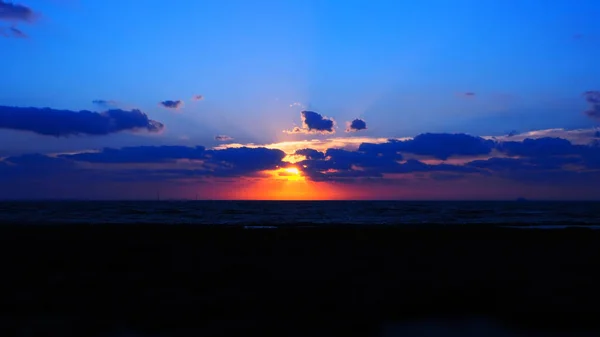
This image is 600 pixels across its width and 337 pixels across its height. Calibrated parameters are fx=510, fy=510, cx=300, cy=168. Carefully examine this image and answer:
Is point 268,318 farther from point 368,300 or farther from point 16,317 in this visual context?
point 16,317

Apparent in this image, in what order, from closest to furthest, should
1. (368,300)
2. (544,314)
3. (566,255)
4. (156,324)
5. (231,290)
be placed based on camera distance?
(156,324)
(544,314)
(368,300)
(231,290)
(566,255)

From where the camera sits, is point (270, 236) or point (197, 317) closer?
point (197, 317)

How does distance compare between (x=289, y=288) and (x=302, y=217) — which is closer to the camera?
(x=289, y=288)

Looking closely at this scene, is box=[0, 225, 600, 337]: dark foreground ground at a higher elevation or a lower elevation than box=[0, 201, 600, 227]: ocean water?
lower

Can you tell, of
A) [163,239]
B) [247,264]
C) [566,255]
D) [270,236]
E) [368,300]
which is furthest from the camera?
[270,236]

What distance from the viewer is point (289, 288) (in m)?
15.0

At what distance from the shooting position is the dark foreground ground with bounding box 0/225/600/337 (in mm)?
11898

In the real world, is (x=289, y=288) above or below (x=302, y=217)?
below

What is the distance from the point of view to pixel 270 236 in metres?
29.0

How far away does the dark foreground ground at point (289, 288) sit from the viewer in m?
11.9

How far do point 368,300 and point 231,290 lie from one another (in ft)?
13.1

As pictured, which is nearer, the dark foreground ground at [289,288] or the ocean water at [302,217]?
the dark foreground ground at [289,288]

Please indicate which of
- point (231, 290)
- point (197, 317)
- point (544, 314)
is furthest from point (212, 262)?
point (544, 314)

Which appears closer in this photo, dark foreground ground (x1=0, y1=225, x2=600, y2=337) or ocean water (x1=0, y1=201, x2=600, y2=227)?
dark foreground ground (x1=0, y1=225, x2=600, y2=337)
